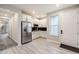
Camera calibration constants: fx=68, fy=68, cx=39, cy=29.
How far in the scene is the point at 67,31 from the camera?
3.37 m

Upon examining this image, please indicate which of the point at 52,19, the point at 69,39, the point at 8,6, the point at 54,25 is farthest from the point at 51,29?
the point at 8,6

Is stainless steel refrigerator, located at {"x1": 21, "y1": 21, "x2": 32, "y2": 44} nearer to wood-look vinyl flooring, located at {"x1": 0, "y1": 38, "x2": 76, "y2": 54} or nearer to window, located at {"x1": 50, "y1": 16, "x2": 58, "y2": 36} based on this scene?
wood-look vinyl flooring, located at {"x1": 0, "y1": 38, "x2": 76, "y2": 54}

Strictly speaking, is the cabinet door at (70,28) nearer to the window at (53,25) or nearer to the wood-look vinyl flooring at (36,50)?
the wood-look vinyl flooring at (36,50)

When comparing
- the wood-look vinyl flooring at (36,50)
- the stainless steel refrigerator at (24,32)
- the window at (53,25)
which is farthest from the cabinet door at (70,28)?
the stainless steel refrigerator at (24,32)

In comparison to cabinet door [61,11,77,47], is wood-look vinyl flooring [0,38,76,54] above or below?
below

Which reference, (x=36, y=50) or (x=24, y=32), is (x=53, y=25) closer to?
(x=24, y=32)

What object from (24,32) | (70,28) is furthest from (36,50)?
(70,28)

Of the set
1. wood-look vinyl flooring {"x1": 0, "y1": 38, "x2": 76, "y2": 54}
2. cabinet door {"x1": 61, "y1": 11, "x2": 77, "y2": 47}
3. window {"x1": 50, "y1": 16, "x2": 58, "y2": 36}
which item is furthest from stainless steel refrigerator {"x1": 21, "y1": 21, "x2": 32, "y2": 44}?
cabinet door {"x1": 61, "y1": 11, "x2": 77, "y2": 47}

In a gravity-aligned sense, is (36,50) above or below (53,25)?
below

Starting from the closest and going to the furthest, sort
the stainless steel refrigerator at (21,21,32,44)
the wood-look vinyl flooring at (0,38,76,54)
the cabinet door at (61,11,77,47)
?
1. the wood-look vinyl flooring at (0,38,76,54)
2. the cabinet door at (61,11,77,47)
3. the stainless steel refrigerator at (21,21,32,44)

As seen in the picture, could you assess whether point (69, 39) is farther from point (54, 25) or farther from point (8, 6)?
point (8, 6)

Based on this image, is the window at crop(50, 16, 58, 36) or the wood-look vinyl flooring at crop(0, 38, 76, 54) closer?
the wood-look vinyl flooring at crop(0, 38, 76, 54)

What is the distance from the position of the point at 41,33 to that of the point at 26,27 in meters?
2.48

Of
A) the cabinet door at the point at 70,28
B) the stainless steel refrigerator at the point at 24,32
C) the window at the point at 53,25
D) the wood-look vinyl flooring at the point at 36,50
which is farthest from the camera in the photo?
the window at the point at 53,25
